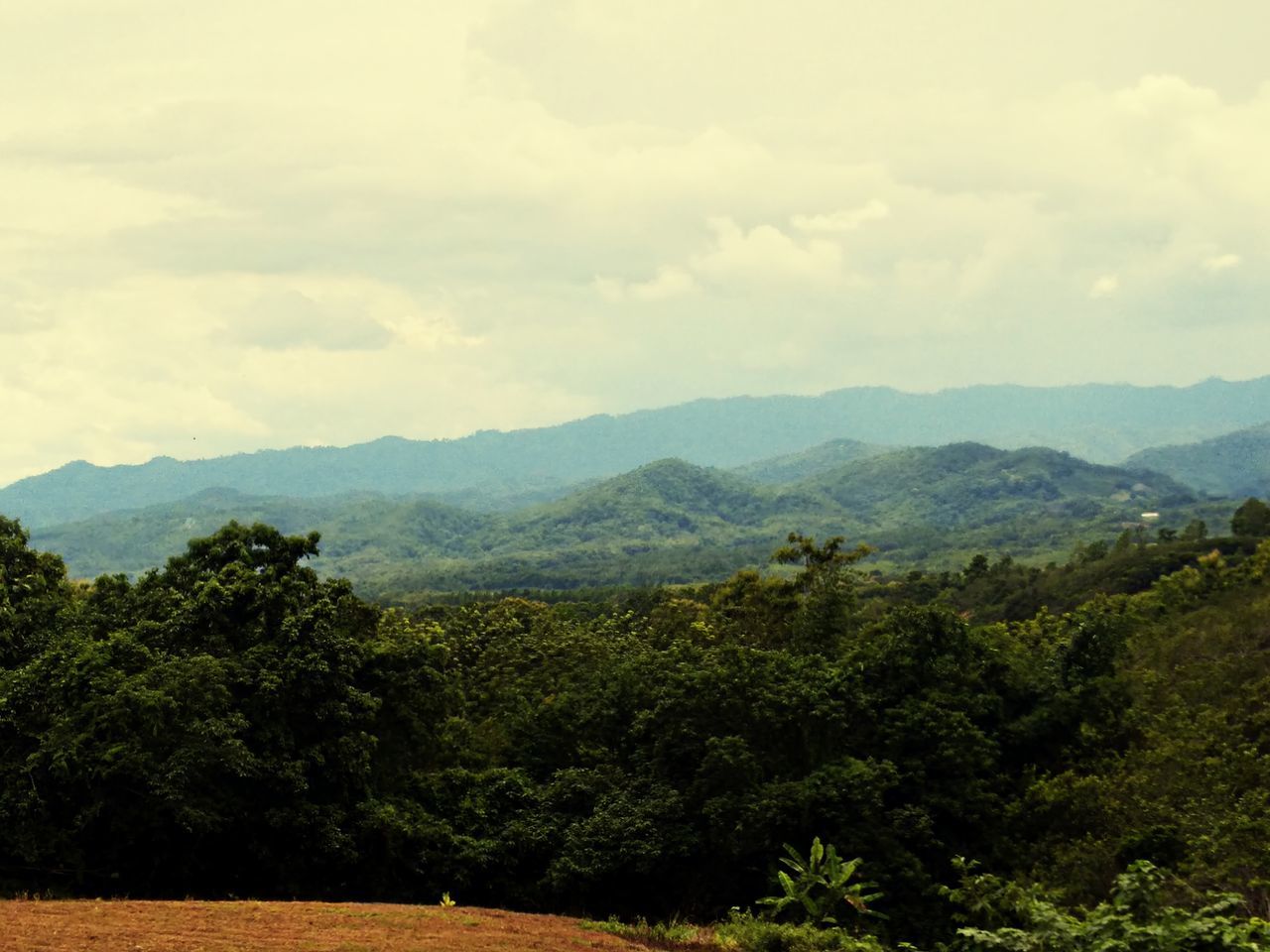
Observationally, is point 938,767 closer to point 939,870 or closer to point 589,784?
point 939,870

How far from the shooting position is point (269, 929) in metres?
19.0

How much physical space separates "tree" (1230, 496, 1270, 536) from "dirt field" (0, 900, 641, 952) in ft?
274

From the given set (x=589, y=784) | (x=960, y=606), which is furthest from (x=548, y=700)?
(x=960, y=606)

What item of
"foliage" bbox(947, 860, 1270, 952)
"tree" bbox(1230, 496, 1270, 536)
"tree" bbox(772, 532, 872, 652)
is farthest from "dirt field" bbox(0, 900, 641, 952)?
"tree" bbox(1230, 496, 1270, 536)

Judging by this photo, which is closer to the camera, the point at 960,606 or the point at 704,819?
the point at 704,819

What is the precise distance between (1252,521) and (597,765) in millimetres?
78199

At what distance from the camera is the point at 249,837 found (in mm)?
26766

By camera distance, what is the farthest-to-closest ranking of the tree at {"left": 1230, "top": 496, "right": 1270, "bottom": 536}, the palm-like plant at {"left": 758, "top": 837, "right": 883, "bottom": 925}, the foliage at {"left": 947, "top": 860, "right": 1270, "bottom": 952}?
the tree at {"left": 1230, "top": 496, "right": 1270, "bottom": 536}
the palm-like plant at {"left": 758, "top": 837, "right": 883, "bottom": 925}
the foliage at {"left": 947, "top": 860, "right": 1270, "bottom": 952}

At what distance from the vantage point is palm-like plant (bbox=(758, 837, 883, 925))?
76.3 ft

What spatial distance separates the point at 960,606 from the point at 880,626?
179ft

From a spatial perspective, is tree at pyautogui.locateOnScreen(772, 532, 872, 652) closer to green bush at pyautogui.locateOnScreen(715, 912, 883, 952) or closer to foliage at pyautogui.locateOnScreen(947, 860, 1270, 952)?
green bush at pyautogui.locateOnScreen(715, 912, 883, 952)

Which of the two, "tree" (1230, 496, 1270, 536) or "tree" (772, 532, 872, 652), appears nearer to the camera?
"tree" (772, 532, 872, 652)

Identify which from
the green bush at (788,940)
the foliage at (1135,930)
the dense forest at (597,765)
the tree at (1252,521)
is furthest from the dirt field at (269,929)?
the tree at (1252,521)

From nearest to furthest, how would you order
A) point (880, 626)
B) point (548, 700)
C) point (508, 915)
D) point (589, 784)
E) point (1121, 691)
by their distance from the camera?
point (508, 915) < point (589, 784) < point (1121, 691) < point (548, 700) < point (880, 626)
